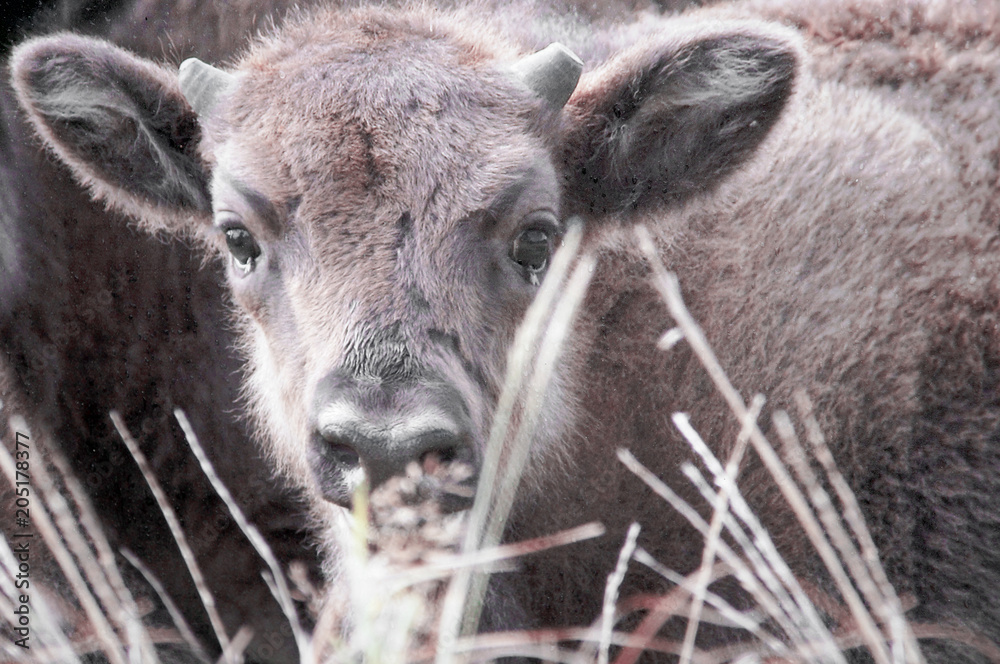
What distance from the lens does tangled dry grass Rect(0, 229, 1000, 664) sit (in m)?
2.76

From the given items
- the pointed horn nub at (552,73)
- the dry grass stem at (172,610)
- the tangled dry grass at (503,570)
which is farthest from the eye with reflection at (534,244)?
the dry grass stem at (172,610)

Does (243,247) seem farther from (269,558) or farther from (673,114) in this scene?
(673,114)

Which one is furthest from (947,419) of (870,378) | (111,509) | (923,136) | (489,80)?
(111,509)

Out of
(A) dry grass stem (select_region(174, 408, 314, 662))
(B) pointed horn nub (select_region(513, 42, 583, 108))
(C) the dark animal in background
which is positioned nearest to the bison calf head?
(B) pointed horn nub (select_region(513, 42, 583, 108))

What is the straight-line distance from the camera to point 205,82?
414cm

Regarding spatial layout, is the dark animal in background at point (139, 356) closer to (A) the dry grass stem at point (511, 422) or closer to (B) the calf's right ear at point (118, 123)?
(B) the calf's right ear at point (118, 123)

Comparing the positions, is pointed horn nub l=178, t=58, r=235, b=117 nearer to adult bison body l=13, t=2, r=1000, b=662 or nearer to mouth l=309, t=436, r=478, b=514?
adult bison body l=13, t=2, r=1000, b=662

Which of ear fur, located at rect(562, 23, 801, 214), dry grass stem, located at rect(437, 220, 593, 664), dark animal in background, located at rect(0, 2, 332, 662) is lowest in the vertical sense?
dark animal in background, located at rect(0, 2, 332, 662)

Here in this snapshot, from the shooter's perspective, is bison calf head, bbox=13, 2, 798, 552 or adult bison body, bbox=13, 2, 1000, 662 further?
adult bison body, bbox=13, 2, 1000, 662

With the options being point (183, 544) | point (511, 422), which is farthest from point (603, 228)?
point (183, 544)

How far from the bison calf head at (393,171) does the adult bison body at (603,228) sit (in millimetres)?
10

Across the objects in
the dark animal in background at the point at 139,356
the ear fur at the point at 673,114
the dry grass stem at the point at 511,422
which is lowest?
the dark animal in background at the point at 139,356

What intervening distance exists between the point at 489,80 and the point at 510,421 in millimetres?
1206

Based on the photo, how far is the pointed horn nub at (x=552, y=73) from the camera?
13.1 ft
